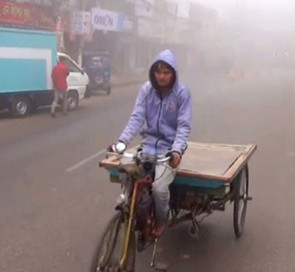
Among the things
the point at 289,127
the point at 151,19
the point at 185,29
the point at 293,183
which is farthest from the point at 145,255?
the point at 185,29

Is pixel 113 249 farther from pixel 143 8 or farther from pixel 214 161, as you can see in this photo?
pixel 143 8

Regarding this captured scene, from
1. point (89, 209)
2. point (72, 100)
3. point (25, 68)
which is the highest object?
point (25, 68)

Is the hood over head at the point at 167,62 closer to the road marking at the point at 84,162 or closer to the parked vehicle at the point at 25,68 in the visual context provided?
the road marking at the point at 84,162

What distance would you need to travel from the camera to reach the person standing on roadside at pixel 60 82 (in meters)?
14.1

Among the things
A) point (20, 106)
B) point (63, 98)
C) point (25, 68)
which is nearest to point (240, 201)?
point (20, 106)

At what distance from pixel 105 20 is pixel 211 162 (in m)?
25.3

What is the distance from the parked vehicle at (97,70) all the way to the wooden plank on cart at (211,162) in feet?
54.5

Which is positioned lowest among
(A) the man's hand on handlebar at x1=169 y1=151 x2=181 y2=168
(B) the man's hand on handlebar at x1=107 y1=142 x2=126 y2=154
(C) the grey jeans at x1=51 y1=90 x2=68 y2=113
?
(C) the grey jeans at x1=51 y1=90 x2=68 y2=113

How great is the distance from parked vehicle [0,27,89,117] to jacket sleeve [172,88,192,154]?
10.1 m

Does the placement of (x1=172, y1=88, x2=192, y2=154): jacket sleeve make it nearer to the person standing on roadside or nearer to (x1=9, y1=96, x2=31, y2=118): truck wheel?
(x1=9, y1=96, x2=31, y2=118): truck wheel

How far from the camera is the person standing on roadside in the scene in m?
14.1

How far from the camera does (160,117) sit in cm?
392

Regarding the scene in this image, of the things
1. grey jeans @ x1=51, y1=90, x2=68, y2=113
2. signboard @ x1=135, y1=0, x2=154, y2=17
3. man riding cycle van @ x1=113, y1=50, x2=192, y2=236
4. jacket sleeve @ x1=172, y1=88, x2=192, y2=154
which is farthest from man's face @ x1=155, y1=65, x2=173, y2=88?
signboard @ x1=135, y1=0, x2=154, y2=17

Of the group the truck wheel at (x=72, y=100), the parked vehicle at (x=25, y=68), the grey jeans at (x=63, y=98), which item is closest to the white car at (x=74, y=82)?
the truck wheel at (x=72, y=100)
